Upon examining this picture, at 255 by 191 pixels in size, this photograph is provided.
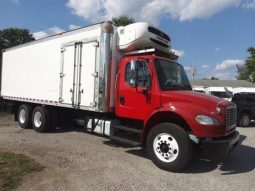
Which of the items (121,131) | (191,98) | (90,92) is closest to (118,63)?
(90,92)

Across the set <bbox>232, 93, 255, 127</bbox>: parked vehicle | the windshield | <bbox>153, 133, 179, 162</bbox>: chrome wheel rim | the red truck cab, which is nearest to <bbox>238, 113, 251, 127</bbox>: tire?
<bbox>232, 93, 255, 127</bbox>: parked vehicle

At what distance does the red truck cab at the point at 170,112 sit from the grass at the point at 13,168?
2684 millimetres

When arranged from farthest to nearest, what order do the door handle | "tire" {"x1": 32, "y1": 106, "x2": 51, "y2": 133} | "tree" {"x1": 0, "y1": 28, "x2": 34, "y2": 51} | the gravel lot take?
"tree" {"x1": 0, "y1": 28, "x2": 34, "y2": 51} → "tire" {"x1": 32, "y1": 106, "x2": 51, "y2": 133} → the door handle → the gravel lot

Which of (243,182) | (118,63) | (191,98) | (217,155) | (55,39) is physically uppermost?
(55,39)

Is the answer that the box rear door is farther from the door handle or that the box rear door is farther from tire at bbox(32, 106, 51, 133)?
tire at bbox(32, 106, 51, 133)

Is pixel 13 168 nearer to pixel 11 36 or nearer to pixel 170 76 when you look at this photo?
pixel 170 76

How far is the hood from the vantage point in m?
7.61

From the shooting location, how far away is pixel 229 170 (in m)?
8.00

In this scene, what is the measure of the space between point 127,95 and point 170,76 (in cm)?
124

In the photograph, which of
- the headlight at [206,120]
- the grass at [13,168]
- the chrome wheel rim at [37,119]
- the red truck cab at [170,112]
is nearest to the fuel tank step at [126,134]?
the red truck cab at [170,112]

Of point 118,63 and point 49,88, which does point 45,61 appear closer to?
point 49,88

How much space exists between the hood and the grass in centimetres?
327

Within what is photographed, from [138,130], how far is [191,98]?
1.77 m

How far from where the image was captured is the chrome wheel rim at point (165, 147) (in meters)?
7.70
